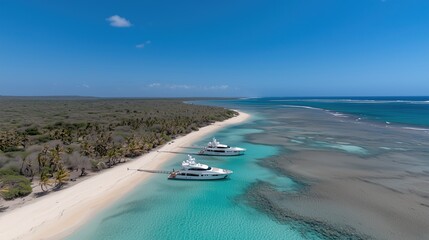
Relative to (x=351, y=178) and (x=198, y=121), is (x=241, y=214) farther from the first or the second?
(x=198, y=121)

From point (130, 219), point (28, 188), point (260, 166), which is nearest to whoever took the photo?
point (130, 219)

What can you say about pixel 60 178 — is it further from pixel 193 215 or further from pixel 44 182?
pixel 193 215

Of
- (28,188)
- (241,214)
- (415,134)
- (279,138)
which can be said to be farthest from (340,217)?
(415,134)

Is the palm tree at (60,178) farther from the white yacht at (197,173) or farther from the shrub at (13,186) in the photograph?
the white yacht at (197,173)

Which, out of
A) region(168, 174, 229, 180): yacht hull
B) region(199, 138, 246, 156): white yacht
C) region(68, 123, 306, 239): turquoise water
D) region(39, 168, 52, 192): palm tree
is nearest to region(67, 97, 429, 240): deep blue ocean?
region(68, 123, 306, 239): turquoise water

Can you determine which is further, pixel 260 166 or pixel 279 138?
pixel 279 138

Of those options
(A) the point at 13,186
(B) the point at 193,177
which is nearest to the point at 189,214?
(B) the point at 193,177

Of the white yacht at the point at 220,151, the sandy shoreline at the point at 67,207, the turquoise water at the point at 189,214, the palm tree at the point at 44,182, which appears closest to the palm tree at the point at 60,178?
the palm tree at the point at 44,182
